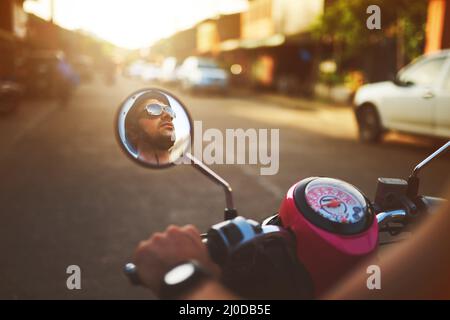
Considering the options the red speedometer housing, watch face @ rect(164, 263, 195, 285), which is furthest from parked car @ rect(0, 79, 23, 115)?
watch face @ rect(164, 263, 195, 285)

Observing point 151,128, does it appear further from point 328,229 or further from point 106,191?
point 106,191

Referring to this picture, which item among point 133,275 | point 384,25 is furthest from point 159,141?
point 384,25

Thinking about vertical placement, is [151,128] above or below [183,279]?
above

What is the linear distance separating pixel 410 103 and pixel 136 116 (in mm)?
9145

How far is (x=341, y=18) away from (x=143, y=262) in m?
17.8

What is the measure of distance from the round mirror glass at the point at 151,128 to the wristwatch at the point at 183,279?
339mm

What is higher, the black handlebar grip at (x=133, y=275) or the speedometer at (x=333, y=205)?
the speedometer at (x=333, y=205)

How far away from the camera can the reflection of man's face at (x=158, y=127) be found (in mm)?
1197

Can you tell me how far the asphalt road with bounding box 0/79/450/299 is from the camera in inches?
159

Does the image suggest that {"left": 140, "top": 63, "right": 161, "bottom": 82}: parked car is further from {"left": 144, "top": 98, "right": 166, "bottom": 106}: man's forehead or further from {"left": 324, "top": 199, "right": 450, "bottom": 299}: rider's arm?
{"left": 324, "top": 199, "right": 450, "bottom": 299}: rider's arm

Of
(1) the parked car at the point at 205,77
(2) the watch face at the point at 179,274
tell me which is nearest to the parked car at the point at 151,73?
(1) the parked car at the point at 205,77

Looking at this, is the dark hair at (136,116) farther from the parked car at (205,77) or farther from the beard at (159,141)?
the parked car at (205,77)

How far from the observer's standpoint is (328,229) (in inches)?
45.5
